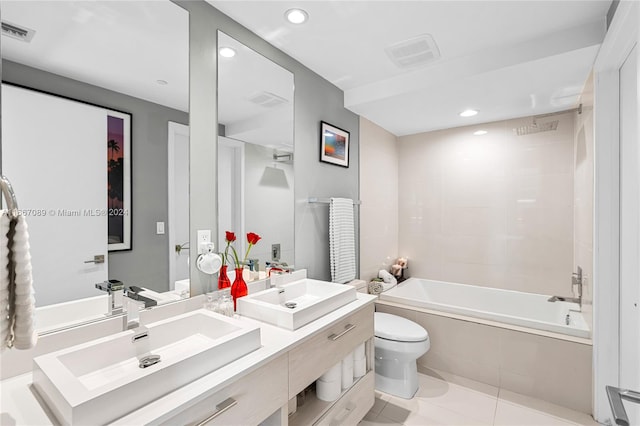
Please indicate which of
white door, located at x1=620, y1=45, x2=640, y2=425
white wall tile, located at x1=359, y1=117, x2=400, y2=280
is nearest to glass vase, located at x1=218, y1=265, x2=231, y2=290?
white wall tile, located at x1=359, y1=117, x2=400, y2=280

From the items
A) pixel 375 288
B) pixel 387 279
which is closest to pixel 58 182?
pixel 375 288

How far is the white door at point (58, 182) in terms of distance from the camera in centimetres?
108

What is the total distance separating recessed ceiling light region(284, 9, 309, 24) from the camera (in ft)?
5.67

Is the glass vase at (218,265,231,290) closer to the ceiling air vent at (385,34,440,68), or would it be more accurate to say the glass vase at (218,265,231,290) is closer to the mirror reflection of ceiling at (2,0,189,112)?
the mirror reflection of ceiling at (2,0,189,112)

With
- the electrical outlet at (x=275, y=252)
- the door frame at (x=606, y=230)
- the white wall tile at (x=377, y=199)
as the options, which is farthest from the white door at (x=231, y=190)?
the door frame at (x=606, y=230)

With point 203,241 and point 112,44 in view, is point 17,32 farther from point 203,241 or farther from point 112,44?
point 203,241

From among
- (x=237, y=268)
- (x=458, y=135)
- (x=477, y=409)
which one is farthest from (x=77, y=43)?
(x=458, y=135)

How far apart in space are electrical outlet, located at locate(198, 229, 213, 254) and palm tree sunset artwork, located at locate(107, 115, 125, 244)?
351 millimetres

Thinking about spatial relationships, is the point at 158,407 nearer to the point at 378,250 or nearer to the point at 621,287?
the point at 621,287

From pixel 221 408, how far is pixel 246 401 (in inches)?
4.4

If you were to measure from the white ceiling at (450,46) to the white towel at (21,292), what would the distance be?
60.2 inches

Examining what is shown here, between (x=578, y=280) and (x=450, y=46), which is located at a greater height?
(x=450, y=46)

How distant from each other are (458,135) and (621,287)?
2.04m

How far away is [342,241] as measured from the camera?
8.53 feet
